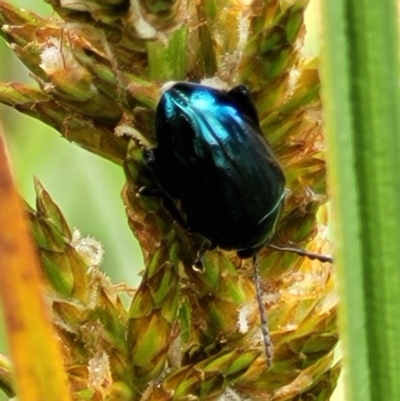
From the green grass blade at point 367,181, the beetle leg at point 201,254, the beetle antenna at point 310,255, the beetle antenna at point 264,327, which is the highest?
the green grass blade at point 367,181

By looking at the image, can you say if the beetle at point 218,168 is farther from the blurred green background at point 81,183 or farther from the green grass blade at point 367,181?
the green grass blade at point 367,181

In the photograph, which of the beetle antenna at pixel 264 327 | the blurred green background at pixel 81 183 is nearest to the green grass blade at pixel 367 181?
the beetle antenna at pixel 264 327

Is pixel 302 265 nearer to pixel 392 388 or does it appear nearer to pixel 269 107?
pixel 269 107

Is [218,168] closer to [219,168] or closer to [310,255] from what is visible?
[219,168]

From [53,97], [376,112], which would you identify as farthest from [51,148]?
[376,112]

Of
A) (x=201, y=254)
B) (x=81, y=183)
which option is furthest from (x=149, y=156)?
(x=81, y=183)

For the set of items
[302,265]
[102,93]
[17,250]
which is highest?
[102,93]

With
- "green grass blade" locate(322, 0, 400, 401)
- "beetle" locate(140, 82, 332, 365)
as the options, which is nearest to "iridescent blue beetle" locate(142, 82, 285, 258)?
"beetle" locate(140, 82, 332, 365)
